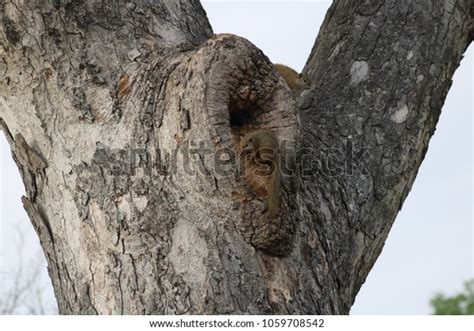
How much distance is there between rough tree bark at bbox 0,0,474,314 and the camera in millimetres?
2369

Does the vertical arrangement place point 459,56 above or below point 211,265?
above

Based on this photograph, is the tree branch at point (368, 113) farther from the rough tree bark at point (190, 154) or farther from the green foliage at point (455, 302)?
the green foliage at point (455, 302)

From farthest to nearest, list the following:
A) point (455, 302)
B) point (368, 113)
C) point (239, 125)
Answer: point (455, 302) → point (368, 113) → point (239, 125)

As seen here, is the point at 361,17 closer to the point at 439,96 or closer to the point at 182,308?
the point at 439,96

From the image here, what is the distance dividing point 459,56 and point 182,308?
61.0 inches

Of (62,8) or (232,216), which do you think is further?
(62,8)

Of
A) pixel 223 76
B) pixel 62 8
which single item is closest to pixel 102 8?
pixel 62 8

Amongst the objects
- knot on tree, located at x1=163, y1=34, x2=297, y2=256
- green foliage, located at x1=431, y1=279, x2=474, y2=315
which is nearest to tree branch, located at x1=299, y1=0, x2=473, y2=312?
knot on tree, located at x1=163, y1=34, x2=297, y2=256

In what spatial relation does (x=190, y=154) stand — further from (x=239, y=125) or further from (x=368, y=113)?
(x=368, y=113)

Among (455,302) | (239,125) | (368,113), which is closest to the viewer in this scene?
(239,125)

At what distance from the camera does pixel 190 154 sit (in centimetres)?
239

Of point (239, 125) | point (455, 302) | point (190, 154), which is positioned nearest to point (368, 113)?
point (239, 125)

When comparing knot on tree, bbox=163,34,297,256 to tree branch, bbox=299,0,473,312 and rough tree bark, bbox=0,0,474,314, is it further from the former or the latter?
tree branch, bbox=299,0,473,312
